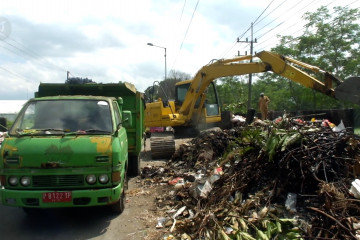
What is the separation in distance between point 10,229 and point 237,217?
3530 mm

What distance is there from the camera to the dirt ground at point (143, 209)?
519cm

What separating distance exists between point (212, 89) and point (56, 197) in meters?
12.1

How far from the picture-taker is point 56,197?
501cm

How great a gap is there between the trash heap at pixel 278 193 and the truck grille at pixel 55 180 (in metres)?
1.55

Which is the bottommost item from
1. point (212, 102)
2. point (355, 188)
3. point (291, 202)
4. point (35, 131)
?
point (291, 202)

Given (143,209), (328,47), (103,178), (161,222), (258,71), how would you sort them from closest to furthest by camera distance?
(103,178)
(161,222)
(143,209)
(258,71)
(328,47)

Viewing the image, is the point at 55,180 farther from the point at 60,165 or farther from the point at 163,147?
the point at 163,147

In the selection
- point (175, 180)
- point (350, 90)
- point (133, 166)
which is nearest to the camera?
point (175, 180)

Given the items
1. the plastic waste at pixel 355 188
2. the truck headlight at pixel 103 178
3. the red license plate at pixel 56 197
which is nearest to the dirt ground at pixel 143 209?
the truck headlight at pixel 103 178

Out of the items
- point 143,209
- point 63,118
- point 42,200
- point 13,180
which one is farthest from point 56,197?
point 143,209

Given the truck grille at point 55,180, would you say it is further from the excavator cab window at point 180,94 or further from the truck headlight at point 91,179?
the excavator cab window at point 180,94

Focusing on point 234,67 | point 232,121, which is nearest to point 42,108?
point 234,67

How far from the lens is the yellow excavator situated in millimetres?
8995

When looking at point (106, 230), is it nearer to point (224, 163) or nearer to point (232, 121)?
point (224, 163)
